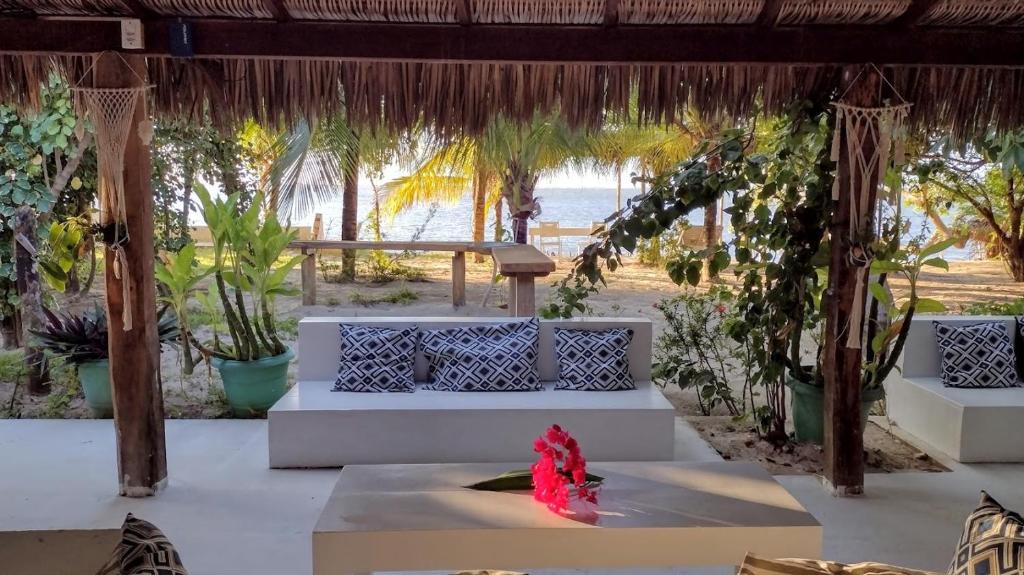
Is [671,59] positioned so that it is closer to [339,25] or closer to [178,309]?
[339,25]

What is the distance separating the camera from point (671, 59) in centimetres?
367

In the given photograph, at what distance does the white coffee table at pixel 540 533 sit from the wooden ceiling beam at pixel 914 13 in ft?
6.85

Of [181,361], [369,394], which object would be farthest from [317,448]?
[181,361]

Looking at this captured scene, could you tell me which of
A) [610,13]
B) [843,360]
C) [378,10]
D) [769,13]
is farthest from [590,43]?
[843,360]

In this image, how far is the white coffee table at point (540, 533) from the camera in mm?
2473

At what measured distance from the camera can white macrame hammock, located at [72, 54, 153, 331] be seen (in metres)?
3.60

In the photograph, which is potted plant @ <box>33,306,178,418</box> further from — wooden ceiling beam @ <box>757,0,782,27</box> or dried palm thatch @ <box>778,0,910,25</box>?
dried palm thatch @ <box>778,0,910,25</box>

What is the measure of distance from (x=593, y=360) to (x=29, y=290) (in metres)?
3.63

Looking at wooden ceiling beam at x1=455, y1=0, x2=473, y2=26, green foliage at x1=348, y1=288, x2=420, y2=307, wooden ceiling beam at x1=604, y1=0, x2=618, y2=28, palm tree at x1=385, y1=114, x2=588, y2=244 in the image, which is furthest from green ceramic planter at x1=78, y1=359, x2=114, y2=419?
green foliage at x1=348, y1=288, x2=420, y2=307

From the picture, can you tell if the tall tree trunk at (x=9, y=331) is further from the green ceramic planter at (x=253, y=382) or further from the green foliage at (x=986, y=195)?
the green foliage at (x=986, y=195)

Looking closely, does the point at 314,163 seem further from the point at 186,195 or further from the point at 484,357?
the point at 484,357

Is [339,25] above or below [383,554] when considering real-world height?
above

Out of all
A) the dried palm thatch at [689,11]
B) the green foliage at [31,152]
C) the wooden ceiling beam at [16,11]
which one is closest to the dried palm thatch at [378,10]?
the dried palm thatch at [689,11]

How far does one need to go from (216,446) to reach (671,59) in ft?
9.75
